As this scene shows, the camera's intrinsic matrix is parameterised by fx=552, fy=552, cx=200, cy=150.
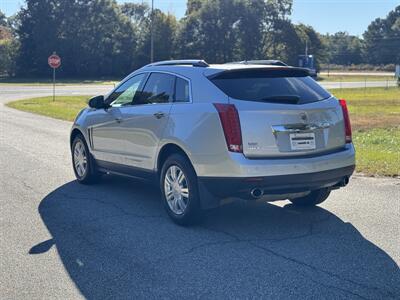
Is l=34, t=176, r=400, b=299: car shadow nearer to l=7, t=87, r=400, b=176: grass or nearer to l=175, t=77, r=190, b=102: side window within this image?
l=175, t=77, r=190, b=102: side window

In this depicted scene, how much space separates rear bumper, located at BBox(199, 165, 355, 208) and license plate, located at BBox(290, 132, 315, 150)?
0.28m

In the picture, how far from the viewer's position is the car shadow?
426cm

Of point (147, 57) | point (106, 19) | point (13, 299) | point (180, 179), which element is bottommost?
point (13, 299)

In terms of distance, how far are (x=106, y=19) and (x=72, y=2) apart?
4903mm

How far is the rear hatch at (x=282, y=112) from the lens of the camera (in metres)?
5.42

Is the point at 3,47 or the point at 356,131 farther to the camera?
the point at 3,47

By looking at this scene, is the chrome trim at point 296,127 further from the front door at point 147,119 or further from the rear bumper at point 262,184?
the front door at point 147,119

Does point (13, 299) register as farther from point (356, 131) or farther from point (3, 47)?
point (3, 47)

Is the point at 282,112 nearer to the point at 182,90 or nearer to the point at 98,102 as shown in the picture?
the point at 182,90

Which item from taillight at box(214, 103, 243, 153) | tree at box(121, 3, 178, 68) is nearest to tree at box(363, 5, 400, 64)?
tree at box(121, 3, 178, 68)

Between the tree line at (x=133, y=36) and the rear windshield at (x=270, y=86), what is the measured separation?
2653 inches

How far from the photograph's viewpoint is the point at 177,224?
237 inches

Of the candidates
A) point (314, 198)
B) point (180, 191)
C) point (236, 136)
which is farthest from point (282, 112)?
point (314, 198)

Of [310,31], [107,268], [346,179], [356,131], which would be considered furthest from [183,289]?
[310,31]
